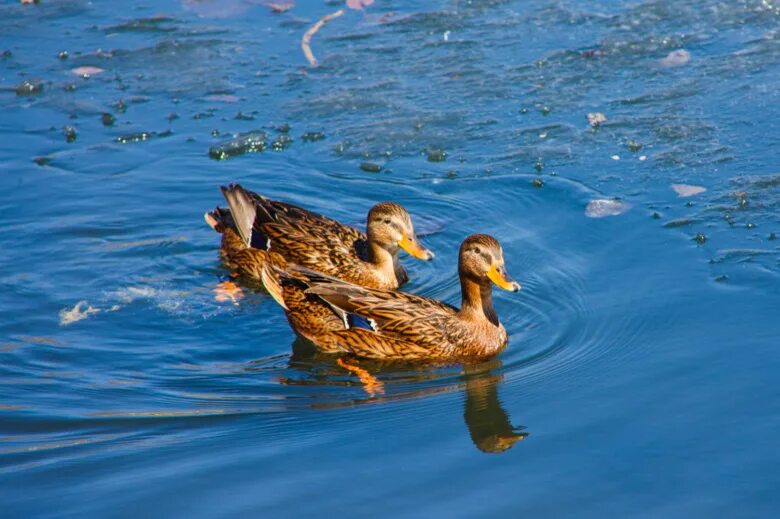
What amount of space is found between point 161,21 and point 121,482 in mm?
8690

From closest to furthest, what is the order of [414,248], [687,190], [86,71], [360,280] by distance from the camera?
[414,248], [360,280], [687,190], [86,71]

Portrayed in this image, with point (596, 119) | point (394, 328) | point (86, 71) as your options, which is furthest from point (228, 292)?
point (86, 71)

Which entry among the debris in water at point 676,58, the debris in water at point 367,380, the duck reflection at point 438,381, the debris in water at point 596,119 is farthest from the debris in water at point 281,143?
the debris in water at point 676,58

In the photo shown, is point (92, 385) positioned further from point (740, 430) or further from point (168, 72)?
point (168, 72)

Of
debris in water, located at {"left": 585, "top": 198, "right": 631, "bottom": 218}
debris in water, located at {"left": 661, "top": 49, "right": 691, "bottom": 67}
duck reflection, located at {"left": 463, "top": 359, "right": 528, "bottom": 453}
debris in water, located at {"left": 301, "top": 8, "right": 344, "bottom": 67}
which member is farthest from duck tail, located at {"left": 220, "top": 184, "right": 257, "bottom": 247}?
debris in water, located at {"left": 661, "top": 49, "right": 691, "bottom": 67}

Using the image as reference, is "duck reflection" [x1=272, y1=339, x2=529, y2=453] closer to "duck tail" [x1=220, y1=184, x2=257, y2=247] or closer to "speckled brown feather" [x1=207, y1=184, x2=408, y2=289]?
"speckled brown feather" [x1=207, y1=184, x2=408, y2=289]

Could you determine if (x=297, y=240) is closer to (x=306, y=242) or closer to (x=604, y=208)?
(x=306, y=242)

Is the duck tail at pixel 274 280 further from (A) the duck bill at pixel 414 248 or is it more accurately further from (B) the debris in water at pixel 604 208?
(B) the debris in water at pixel 604 208

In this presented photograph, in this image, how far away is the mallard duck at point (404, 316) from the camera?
25.7ft

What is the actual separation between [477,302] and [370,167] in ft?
8.92

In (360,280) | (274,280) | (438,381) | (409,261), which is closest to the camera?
(438,381)

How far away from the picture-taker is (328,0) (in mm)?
13930

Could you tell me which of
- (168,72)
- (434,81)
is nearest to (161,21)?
(168,72)

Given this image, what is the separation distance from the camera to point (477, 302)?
8047 mm
